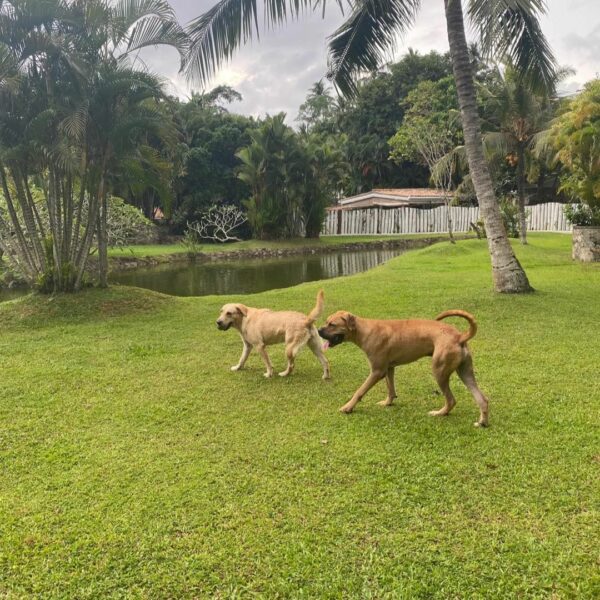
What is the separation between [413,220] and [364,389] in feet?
109

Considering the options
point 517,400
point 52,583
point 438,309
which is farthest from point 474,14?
point 52,583

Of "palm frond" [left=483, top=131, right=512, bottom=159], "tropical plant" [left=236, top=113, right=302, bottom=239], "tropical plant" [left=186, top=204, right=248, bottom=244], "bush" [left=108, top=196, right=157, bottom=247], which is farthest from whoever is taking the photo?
"tropical plant" [left=186, top=204, right=248, bottom=244]

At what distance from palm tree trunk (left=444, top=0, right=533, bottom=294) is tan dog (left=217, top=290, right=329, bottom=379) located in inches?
209

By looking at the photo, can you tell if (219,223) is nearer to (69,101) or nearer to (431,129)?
(431,129)

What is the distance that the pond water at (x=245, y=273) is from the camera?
17.5 meters

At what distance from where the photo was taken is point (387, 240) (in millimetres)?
32156

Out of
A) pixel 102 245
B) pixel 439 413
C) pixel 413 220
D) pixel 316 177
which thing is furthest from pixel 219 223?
pixel 439 413

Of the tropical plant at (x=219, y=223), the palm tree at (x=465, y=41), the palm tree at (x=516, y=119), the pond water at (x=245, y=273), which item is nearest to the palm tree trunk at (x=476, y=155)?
the palm tree at (x=465, y=41)

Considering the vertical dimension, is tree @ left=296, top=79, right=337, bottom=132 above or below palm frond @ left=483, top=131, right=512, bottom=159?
above

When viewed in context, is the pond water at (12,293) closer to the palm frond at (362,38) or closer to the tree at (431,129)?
the palm frond at (362,38)

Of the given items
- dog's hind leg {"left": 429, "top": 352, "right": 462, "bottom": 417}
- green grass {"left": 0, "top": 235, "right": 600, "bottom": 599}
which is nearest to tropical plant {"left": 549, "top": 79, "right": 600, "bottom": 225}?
green grass {"left": 0, "top": 235, "right": 600, "bottom": 599}

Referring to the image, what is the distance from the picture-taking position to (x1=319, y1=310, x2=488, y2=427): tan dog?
403 centimetres

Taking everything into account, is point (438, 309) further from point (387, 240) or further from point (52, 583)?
Answer: point (387, 240)

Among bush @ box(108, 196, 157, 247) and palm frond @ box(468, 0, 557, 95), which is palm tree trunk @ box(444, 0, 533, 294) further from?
bush @ box(108, 196, 157, 247)
